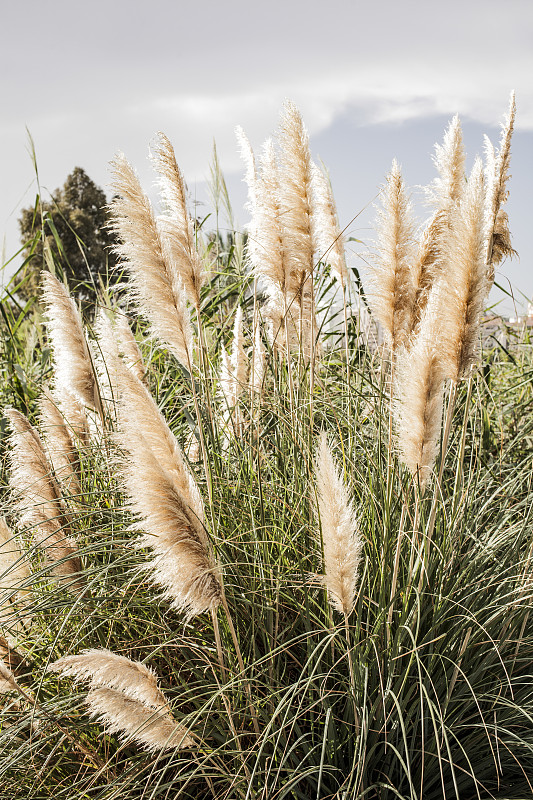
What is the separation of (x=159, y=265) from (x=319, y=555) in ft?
3.56

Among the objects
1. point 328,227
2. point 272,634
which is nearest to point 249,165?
point 328,227

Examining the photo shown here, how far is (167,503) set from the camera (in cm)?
143

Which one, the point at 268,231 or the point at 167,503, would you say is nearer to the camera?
the point at 167,503

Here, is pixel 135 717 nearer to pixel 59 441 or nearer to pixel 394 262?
pixel 59 441

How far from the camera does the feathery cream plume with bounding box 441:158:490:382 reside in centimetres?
203

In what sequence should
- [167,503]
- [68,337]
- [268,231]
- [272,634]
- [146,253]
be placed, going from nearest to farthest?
[167,503]
[146,253]
[272,634]
[68,337]
[268,231]

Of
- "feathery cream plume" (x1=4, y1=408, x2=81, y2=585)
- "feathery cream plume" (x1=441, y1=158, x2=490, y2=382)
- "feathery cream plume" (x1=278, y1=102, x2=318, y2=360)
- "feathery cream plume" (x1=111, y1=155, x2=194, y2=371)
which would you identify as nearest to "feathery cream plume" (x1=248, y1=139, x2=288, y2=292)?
"feathery cream plume" (x1=278, y1=102, x2=318, y2=360)

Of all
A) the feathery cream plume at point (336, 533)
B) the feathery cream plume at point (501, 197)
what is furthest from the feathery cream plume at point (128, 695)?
the feathery cream plume at point (501, 197)

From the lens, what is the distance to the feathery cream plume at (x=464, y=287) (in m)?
2.03

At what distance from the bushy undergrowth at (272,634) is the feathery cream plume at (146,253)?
0.08 meters

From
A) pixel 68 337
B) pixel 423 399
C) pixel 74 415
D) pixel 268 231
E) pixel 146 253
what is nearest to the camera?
pixel 423 399

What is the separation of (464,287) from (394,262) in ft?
1.33

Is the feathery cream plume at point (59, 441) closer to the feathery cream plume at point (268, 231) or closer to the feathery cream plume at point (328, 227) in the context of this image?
the feathery cream plume at point (268, 231)

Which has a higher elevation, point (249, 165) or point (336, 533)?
point (249, 165)
